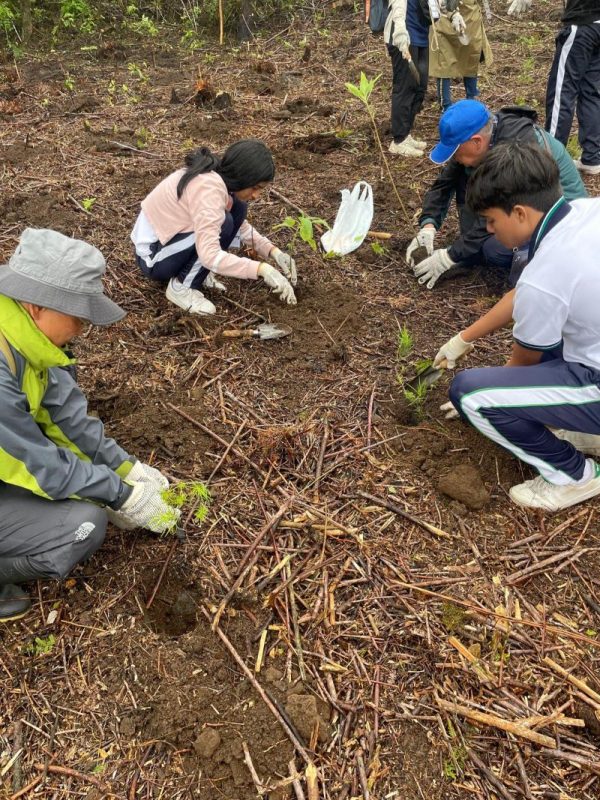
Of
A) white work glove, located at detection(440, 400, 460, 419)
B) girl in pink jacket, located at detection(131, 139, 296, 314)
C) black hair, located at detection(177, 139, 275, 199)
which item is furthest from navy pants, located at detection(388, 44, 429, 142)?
white work glove, located at detection(440, 400, 460, 419)

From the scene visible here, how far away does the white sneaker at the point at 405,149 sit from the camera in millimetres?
5020

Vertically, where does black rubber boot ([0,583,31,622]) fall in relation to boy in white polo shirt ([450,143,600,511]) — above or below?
below

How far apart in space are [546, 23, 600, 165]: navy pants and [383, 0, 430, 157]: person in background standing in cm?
107

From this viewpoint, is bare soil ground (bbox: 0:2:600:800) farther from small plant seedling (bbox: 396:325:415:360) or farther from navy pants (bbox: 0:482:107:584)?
navy pants (bbox: 0:482:107:584)

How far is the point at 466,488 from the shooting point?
7.73 ft

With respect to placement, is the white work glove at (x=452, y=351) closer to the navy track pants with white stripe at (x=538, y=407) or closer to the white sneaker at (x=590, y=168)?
the navy track pants with white stripe at (x=538, y=407)

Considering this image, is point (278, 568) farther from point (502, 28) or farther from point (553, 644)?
point (502, 28)

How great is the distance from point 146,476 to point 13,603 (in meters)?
0.64

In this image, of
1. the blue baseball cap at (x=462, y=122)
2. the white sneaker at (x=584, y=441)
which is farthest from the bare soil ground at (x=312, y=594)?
the blue baseball cap at (x=462, y=122)

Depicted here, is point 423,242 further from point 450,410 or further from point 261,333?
point 450,410

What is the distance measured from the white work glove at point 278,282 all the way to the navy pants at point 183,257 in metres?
0.34

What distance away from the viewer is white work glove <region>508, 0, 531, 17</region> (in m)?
8.53

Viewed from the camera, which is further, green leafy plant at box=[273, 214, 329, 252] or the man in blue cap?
green leafy plant at box=[273, 214, 329, 252]

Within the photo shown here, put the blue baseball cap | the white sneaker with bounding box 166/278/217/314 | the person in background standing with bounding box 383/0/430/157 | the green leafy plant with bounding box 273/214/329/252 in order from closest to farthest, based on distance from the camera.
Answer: the blue baseball cap → the white sneaker with bounding box 166/278/217/314 → the green leafy plant with bounding box 273/214/329/252 → the person in background standing with bounding box 383/0/430/157
